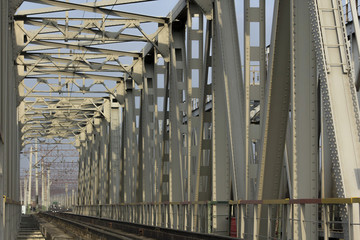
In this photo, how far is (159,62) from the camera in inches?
1428

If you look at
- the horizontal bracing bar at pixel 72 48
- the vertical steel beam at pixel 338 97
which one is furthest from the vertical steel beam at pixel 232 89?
the horizontal bracing bar at pixel 72 48

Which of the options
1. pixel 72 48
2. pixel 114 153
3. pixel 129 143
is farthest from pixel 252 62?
pixel 114 153

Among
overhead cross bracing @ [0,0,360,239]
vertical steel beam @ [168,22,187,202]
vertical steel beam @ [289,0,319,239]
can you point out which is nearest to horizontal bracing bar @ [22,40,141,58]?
overhead cross bracing @ [0,0,360,239]

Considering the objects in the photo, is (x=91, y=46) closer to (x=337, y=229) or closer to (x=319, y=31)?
(x=337, y=229)

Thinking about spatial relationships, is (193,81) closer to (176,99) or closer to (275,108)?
(176,99)

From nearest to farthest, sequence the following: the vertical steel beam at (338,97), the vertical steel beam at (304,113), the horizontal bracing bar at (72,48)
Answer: the vertical steel beam at (338,97), the vertical steel beam at (304,113), the horizontal bracing bar at (72,48)

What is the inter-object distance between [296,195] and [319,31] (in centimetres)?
343

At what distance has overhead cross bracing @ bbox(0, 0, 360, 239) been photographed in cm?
1198

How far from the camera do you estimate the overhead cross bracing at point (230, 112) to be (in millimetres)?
11984

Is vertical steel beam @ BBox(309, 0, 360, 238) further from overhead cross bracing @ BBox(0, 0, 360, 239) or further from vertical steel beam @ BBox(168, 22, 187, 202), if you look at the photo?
vertical steel beam @ BBox(168, 22, 187, 202)

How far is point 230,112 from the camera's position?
20250 millimetres

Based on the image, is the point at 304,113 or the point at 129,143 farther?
the point at 129,143

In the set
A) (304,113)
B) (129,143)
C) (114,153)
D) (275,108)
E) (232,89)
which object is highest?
(232,89)

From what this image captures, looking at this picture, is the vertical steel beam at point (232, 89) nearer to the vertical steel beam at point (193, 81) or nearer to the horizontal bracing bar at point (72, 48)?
the vertical steel beam at point (193, 81)
